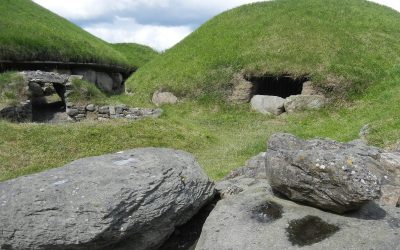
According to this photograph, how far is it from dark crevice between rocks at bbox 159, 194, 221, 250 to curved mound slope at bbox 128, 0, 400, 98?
21249mm

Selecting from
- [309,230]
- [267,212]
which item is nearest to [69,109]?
[267,212]

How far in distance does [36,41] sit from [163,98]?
9299 millimetres

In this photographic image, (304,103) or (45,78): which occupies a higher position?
(304,103)

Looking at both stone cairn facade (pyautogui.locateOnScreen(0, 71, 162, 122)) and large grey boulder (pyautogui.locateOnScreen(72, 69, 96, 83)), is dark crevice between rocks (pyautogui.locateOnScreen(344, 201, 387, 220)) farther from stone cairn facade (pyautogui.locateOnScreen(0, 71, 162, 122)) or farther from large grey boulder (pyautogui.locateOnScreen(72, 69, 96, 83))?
large grey boulder (pyautogui.locateOnScreen(72, 69, 96, 83))

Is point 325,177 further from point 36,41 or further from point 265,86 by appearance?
point 36,41

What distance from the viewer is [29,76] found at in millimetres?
26141

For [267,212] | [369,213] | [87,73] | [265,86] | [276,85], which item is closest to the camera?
[369,213]

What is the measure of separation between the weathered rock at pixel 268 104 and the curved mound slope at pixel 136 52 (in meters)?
24.4

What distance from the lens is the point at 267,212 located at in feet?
23.6

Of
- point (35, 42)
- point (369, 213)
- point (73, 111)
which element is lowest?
point (73, 111)

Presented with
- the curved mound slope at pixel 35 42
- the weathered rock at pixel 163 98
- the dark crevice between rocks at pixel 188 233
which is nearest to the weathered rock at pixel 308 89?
the weathered rock at pixel 163 98

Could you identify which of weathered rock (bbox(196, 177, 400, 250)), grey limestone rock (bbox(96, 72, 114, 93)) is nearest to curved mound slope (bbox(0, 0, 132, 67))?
grey limestone rock (bbox(96, 72, 114, 93))

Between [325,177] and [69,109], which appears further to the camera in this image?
[69,109]

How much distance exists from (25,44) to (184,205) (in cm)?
2609
